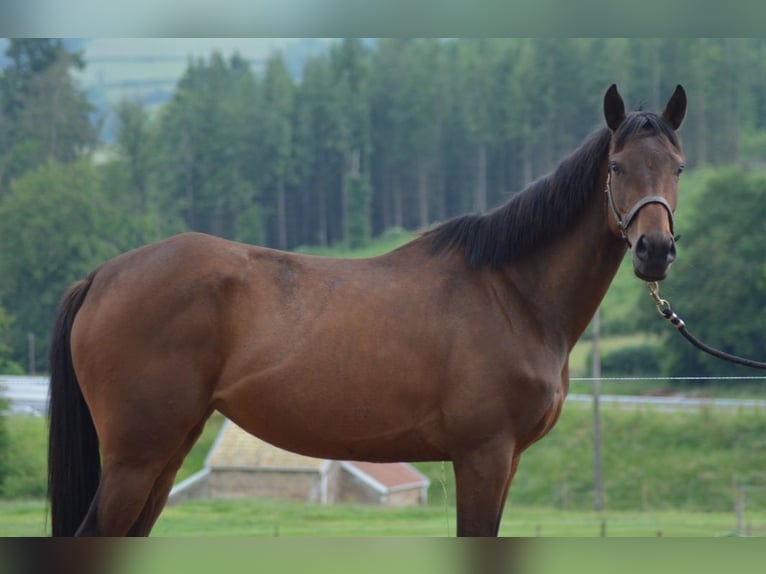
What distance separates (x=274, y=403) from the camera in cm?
389

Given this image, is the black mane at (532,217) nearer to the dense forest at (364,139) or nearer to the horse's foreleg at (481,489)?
the horse's foreleg at (481,489)

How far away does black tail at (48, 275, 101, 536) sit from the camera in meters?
4.00

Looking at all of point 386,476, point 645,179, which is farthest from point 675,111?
point 386,476

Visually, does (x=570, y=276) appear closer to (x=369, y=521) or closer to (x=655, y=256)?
(x=655, y=256)

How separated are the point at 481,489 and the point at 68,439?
171 cm

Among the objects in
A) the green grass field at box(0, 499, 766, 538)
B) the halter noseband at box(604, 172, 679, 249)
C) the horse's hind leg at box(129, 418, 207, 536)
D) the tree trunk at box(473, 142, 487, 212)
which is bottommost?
the green grass field at box(0, 499, 766, 538)

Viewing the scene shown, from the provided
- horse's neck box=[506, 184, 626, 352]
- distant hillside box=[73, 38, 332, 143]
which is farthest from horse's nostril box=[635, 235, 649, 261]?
distant hillside box=[73, 38, 332, 143]

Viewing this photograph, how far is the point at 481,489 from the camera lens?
3760mm

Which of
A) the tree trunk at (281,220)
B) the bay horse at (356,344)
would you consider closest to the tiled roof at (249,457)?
the tree trunk at (281,220)

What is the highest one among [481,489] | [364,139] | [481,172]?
[481,489]

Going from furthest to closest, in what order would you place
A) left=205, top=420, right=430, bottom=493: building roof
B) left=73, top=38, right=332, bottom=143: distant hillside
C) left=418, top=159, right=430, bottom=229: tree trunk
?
1. left=73, top=38, right=332, bottom=143: distant hillside
2. left=418, top=159, right=430, bottom=229: tree trunk
3. left=205, top=420, right=430, bottom=493: building roof

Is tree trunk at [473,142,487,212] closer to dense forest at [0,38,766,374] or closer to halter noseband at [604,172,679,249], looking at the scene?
dense forest at [0,38,766,374]

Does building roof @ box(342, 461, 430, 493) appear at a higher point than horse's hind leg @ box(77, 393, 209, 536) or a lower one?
lower

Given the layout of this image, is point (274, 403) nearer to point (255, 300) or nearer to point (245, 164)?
point (255, 300)
